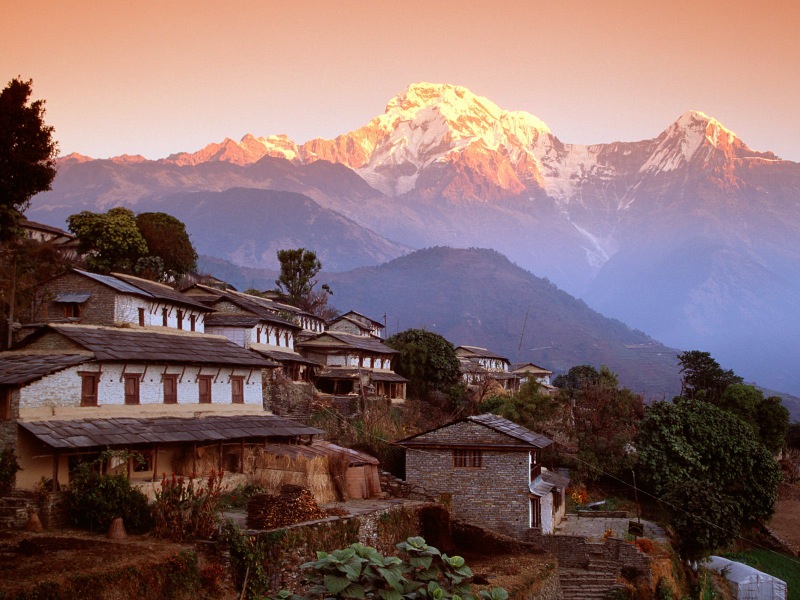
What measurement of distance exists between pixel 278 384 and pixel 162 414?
18.8m

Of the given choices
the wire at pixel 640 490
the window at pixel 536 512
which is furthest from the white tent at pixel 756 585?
the window at pixel 536 512

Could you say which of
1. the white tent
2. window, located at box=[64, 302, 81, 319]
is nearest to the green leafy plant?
window, located at box=[64, 302, 81, 319]

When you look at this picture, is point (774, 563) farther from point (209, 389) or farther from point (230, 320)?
point (230, 320)

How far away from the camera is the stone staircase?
33.8 m

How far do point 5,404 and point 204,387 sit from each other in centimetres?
1091

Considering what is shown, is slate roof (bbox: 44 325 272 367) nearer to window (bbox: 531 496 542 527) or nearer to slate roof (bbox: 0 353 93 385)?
slate roof (bbox: 0 353 93 385)

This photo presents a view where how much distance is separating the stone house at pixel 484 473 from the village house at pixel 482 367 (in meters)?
45.8

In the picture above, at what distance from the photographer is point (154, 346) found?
120 ft

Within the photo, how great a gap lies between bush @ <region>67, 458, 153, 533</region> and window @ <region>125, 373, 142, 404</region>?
672cm

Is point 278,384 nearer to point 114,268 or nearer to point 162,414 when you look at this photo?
point 114,268

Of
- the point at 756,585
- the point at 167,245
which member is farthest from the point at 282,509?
the point at 167,245

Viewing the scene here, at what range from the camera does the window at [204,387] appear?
3772cm

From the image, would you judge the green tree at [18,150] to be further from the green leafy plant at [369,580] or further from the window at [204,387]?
the green leafy plant at [369,580]

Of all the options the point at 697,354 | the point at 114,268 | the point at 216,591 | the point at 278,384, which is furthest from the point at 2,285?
the point at 697,354
